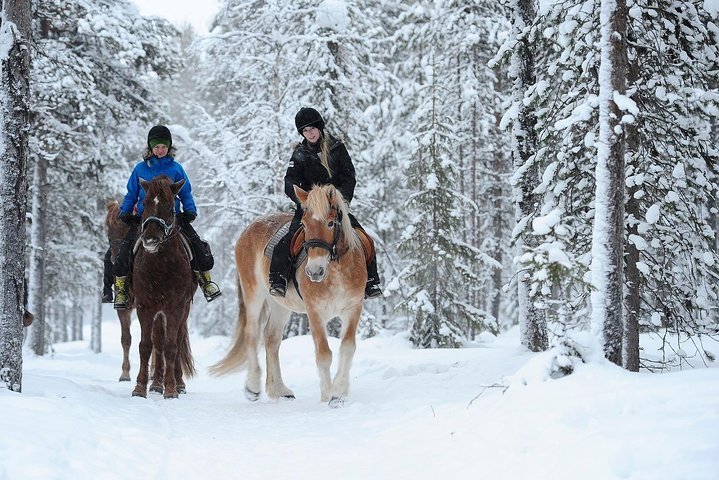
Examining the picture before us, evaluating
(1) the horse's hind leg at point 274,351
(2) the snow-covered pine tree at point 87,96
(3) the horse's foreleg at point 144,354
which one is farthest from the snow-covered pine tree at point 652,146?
(2) the snow-covered pine tree at point 87,96

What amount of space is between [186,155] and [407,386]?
19.4m

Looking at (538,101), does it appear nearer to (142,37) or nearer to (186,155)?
(142,37)

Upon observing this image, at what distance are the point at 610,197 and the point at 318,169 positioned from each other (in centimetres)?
375

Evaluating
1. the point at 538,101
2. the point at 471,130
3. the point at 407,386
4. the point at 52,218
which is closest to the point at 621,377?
the point at 407,386

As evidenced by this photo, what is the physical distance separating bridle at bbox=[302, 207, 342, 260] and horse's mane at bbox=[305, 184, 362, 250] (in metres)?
0.06

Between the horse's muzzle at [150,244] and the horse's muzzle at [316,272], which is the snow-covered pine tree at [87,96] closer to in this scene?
the horse's muzzle at [150,244]

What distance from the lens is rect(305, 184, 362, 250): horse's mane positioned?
714cm

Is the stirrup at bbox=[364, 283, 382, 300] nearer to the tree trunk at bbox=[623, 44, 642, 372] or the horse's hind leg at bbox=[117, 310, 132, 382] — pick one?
the tree trunk at bbox=[623, 44, 642, 372]

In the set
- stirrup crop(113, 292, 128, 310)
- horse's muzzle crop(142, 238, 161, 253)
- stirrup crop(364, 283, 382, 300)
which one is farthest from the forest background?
horse's muzzle crop(142, 238, 161, 253)

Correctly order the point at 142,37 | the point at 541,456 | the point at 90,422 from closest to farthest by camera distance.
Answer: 1. the point at 541,456
2. the point at 90,422
3. the point at 142,37

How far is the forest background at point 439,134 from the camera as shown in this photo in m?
7.41

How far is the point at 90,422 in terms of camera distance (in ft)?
17.2

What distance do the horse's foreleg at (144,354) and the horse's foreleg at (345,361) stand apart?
9.01 feet

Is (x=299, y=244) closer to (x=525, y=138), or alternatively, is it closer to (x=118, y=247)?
(x=525, y=138)
